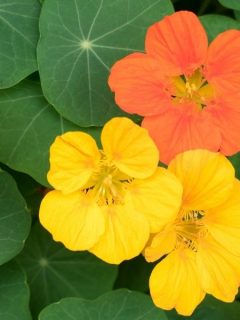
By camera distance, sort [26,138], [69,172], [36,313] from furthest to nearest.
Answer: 1. [36,313]
2. [26,138]
3. [69,172]

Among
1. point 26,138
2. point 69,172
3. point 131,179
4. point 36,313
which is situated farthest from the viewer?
point 36,313

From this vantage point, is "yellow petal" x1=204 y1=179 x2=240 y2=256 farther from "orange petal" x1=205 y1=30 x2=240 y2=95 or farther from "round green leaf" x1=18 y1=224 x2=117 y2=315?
"round green leaf" x1=18 y1=224 x2=117 y2=315

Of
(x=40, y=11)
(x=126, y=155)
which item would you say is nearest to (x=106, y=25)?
(x=40, y=11)

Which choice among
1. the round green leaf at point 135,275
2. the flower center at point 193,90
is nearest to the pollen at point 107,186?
the flower center at point 193,90

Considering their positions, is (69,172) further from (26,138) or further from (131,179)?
(26,138)

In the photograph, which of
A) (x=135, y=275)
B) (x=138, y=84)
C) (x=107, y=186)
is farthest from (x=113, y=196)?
(x=135, y=275)

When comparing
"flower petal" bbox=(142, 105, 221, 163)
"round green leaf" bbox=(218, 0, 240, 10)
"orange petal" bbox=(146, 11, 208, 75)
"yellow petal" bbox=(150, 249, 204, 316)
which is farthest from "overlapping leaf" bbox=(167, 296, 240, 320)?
"round green leaf" bbox=(218, 0, 240, 10)

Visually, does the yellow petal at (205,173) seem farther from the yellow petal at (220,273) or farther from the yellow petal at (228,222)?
the yellow petal at (220,273)

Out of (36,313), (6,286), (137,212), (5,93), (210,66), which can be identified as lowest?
(36,313)
